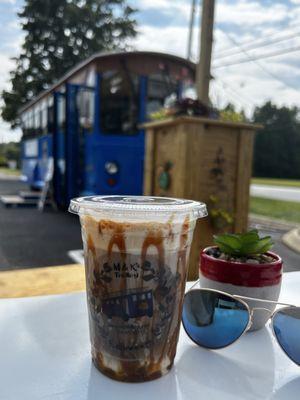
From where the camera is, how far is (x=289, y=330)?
610 millimetres

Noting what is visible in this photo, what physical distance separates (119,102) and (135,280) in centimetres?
532

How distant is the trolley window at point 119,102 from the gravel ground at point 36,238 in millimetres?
1567

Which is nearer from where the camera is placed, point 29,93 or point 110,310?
point 110,310

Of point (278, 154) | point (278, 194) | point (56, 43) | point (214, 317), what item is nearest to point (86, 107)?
point (214, 317)

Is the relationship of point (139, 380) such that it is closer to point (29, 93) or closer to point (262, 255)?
point (262, 255)

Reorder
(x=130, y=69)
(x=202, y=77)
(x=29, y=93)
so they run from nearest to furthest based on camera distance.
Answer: (x=202, y=77) → (x=130, y=69) → (x=29, y=93)

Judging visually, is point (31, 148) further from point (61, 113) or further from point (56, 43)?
point (56, 43)

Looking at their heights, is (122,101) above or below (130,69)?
below

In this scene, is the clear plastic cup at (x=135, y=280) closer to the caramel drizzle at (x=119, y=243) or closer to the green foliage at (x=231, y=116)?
the caramel drizzle at (x=119, y=243)

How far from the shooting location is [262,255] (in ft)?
2.62

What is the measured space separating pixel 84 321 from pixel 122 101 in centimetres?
513

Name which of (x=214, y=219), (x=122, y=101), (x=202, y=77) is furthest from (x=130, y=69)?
(x=214, y=219)

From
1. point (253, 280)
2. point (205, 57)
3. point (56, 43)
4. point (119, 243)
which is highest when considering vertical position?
point (56, 43)

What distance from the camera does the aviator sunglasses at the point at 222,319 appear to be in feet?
2.03
